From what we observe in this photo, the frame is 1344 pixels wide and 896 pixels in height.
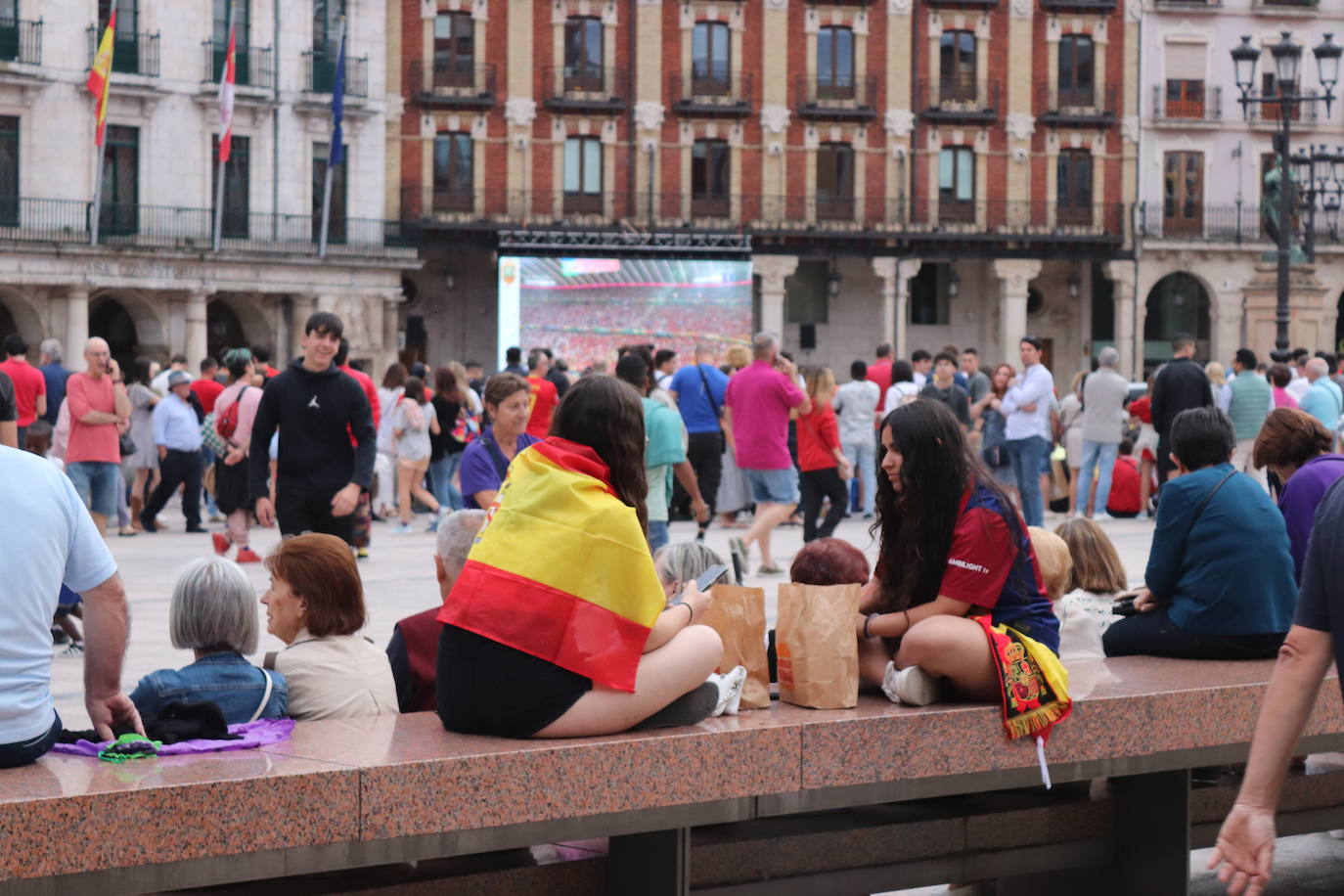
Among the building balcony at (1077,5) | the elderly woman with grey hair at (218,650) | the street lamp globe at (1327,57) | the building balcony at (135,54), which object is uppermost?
the building balcony at (1077,5)

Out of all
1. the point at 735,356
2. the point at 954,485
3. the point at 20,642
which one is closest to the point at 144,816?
the point at 20,642

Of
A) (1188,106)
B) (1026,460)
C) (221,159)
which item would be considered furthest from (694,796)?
(1188,106)

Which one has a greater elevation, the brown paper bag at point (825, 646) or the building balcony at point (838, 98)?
the building balcony at point (838, 98)

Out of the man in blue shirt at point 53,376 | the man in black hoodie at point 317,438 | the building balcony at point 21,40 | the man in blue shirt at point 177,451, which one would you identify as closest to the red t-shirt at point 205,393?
the man in blue shirt at point 177,451

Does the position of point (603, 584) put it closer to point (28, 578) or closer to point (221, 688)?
point (221, 688)

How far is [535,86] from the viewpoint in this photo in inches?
1789

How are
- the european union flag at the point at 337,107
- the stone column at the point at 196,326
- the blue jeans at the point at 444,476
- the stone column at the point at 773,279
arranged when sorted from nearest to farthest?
the blue jeans at the point at 444,476
the stone column at the point at 196,326
the european union flag at the point at 337,107
the stone column at the point at 773,279

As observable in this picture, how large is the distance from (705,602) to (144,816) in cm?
167

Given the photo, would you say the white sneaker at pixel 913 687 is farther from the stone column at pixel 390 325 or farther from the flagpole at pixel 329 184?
the stone column at pixel 390 325

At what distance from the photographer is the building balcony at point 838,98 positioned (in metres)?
46.7

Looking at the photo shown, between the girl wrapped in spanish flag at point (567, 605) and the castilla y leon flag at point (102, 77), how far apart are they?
31.2 m

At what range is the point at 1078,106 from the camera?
160 feet

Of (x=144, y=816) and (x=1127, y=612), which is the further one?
(x=1127, y=612)

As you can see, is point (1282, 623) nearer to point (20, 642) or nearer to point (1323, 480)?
point (1323, 480)
